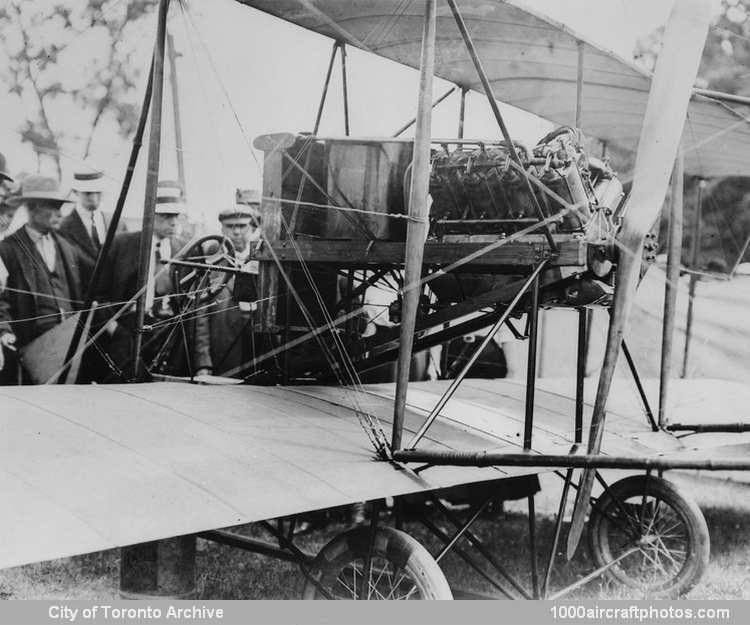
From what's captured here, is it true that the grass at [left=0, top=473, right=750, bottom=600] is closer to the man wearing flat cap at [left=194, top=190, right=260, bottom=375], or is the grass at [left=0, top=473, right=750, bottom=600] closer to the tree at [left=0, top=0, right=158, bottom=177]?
the man wearing flat cap at [left=194, top=190, right=260, bottom=375]

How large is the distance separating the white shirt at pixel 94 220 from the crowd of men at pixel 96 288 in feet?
A: 0.03

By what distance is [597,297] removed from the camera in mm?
5883

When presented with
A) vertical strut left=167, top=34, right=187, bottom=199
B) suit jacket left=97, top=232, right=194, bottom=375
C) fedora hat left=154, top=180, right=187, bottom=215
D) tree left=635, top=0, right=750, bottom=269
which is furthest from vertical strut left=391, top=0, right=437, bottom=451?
fedora hat left=154, top=180, right=187, bottom=215

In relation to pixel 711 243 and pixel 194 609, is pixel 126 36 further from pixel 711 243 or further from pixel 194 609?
pixel 711 243

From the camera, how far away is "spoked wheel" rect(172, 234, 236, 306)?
8047 millimetres

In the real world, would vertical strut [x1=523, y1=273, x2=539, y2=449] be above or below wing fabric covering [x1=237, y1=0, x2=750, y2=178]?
below

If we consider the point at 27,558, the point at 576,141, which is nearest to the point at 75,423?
the point at 27,558

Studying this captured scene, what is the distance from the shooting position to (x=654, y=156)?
484 centimetres

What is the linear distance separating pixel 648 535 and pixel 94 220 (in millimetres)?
5996

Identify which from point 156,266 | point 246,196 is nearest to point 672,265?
point 246,196

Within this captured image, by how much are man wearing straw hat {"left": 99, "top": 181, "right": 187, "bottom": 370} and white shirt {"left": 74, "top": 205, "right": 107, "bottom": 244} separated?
175 millimetres

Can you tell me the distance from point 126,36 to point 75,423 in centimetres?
492

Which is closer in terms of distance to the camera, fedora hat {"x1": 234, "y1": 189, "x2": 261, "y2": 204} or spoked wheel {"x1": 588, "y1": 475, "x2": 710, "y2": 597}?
spoked wheel {"x1": 588, "y1": 475, "x2": 710, "y2": 597}

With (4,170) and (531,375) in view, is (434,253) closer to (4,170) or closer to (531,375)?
(531,375)
